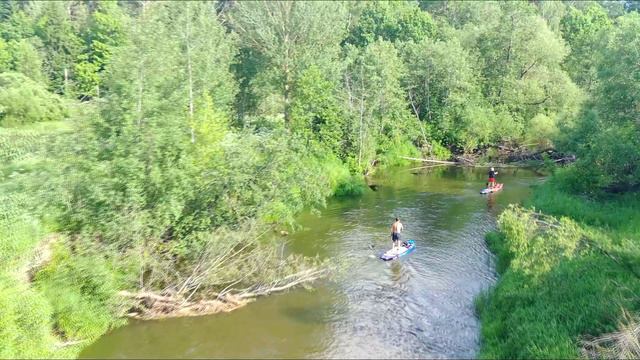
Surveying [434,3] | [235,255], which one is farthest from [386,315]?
[434,3]

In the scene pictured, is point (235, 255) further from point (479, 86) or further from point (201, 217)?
point (479, 86)

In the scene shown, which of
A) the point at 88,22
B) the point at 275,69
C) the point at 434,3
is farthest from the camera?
the point at 434,3

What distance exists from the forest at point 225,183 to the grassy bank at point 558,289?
0.25ft

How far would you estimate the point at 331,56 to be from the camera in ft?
138

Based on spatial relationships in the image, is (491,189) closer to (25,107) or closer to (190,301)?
(190,301)

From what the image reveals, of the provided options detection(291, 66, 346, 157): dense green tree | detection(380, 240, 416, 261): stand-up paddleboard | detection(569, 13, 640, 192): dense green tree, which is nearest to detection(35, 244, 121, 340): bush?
detection(380, 240, 416, 261): stand-up paddleboard

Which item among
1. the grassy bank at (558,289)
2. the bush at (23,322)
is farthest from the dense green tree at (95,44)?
the grassy bank at (558,289)

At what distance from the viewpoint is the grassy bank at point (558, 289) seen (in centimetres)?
1480

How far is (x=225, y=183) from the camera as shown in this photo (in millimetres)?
21500

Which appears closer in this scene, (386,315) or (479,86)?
(386,315)

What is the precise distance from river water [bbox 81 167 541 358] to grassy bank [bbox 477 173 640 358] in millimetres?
1237

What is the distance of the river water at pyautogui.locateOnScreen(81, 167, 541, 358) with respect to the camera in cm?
1672

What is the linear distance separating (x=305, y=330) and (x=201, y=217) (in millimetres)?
6750

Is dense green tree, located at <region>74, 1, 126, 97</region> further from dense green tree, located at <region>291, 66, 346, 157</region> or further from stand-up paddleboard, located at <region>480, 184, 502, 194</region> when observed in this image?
stand-up paddleboard, located at <region>480, 184, 502, 194</region>
